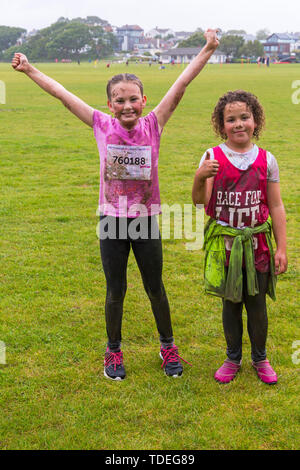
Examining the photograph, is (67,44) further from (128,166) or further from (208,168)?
(208,168)

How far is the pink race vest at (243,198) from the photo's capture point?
321 cm

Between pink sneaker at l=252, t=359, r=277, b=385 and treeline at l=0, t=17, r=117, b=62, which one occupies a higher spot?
treeline at l=0, t=17, r=117, b=62

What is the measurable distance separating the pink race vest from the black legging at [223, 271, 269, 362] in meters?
0.19

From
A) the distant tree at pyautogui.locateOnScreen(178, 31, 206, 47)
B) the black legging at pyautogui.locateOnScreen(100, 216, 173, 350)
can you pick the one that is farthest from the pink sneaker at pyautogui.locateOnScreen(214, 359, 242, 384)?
the distant tree at pyautogui.locateOnScreen(178, 31, 206, 47)

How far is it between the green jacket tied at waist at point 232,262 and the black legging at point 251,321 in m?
0.08

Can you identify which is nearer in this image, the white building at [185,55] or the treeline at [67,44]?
the white building at [185,55]

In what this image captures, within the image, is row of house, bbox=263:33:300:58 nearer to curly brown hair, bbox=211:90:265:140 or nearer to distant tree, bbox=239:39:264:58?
distant tree, bbox=239:39:264:58

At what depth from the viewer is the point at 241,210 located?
327cm

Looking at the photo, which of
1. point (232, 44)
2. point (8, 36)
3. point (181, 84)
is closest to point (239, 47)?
point (232, 44)

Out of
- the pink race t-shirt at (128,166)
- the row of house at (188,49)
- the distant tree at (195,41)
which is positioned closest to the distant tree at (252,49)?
the row of house at (188,49)

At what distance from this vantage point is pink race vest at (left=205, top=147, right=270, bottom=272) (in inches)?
126

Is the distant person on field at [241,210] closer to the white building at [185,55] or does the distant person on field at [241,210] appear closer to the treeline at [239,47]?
the treeline at [239,47]
